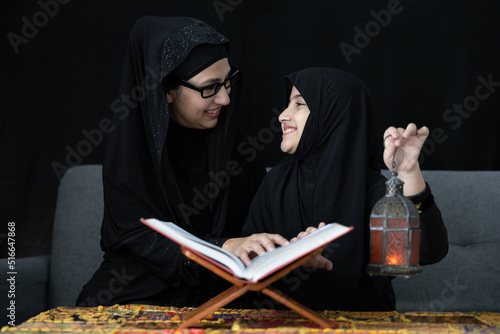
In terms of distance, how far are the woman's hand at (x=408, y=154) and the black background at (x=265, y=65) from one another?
55.9 inches

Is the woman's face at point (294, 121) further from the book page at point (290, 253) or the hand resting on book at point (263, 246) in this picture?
the book page at point (290, 253)

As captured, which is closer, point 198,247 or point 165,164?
point 198,247

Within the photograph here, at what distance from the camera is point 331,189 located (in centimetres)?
183

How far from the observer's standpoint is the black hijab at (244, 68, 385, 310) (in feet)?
5.94

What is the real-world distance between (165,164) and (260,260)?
86cm

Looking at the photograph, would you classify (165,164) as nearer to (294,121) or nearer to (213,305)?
(294,121)

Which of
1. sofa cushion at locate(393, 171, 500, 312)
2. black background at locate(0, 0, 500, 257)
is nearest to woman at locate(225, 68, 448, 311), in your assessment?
sofa cushion at locate(393, 171, 500, 312)

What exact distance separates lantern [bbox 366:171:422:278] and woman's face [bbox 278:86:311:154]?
0.58 metres

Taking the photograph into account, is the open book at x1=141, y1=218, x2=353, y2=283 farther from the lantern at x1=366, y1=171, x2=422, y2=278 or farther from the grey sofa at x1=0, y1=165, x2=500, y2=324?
the grey sofa at x1=0, y1=165, x2=500, y2=324

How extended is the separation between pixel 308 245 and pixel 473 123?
205 centimetres

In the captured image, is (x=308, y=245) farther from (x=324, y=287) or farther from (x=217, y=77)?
(x=217, y=77)

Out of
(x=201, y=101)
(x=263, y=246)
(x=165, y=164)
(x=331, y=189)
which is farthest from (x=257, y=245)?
(x=201, y=101)

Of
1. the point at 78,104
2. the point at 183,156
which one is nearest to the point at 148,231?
the point at 183,156

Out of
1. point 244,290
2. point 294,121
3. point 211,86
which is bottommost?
point 244,290
